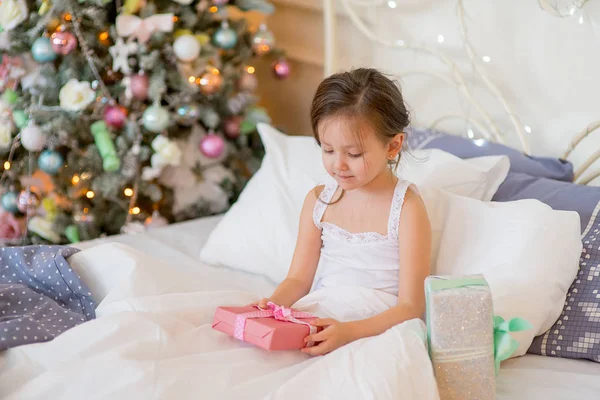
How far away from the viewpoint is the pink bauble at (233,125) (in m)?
2.76

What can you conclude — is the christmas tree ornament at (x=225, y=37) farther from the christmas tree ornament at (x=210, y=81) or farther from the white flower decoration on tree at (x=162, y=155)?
the white flower decoration on tree at (x=162, y=155)

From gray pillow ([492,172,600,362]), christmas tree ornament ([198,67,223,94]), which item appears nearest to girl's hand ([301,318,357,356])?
gray pillow ([492,172,600,362])

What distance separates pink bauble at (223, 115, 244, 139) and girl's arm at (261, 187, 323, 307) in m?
1.07

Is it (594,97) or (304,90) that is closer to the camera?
(594,97)

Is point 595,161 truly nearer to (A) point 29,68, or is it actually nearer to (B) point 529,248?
(B) point 529,248

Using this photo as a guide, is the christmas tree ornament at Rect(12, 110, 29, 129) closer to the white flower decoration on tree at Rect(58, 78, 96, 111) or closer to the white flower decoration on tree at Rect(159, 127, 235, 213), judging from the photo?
the white flower decoration on tree at Rect(58, 78, 96, 111)

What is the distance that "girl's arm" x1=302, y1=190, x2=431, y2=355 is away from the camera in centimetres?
144

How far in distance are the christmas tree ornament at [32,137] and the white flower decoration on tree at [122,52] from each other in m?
0.31

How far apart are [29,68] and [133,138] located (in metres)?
0.41

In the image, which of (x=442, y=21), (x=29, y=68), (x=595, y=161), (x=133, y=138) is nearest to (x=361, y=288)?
(x=595, y=161)

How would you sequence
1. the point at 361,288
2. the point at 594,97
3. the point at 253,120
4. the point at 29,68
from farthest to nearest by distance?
the point at 253,120
the point at 29,68
the point at 594,97
the point at 361,288

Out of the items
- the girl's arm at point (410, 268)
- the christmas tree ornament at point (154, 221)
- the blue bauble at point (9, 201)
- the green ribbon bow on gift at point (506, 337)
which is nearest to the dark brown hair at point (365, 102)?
the girl's arm at point (410, 268)

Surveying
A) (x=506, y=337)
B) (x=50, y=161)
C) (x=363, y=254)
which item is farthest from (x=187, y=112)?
(x=506, y=337)

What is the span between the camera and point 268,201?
2137 mm
